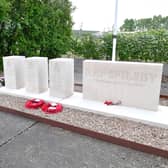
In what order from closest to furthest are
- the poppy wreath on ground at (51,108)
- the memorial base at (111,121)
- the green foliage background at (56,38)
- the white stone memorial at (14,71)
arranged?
the memorial base at (111,121), the poppy wreath on ground at (51,108), the white stone memorial at (14,71), the green foliage background at (56,38)

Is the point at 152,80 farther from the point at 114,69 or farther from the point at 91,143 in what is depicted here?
the point at 91,143

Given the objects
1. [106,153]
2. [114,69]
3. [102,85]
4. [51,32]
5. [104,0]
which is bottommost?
[106,153]

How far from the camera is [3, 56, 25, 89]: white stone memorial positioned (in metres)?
4.95

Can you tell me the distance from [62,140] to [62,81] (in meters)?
1.74

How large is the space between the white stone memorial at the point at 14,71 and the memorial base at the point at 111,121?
0.72 meters

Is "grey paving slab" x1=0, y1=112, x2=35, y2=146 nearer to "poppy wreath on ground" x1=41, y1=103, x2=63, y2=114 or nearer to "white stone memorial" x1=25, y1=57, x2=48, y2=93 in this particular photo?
"poppy wreath on ground" x1=41, y1=103, x2=63, y2=114

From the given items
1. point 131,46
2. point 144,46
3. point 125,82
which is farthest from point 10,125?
point 144,46

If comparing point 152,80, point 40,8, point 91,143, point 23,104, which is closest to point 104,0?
point 40,8

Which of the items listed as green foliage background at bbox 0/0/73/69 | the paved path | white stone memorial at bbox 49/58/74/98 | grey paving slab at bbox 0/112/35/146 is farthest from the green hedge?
the paved path

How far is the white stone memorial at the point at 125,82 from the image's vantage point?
3.67 metres

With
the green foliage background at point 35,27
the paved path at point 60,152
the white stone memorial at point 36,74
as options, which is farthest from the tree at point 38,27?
the paved path at point 60,152

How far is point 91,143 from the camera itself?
2.83m

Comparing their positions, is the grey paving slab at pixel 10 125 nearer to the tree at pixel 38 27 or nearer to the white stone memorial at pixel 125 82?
the white stone memorial at pixel 125 82

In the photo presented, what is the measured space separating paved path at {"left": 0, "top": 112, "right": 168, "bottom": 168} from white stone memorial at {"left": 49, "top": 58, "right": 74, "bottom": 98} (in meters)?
1.37
